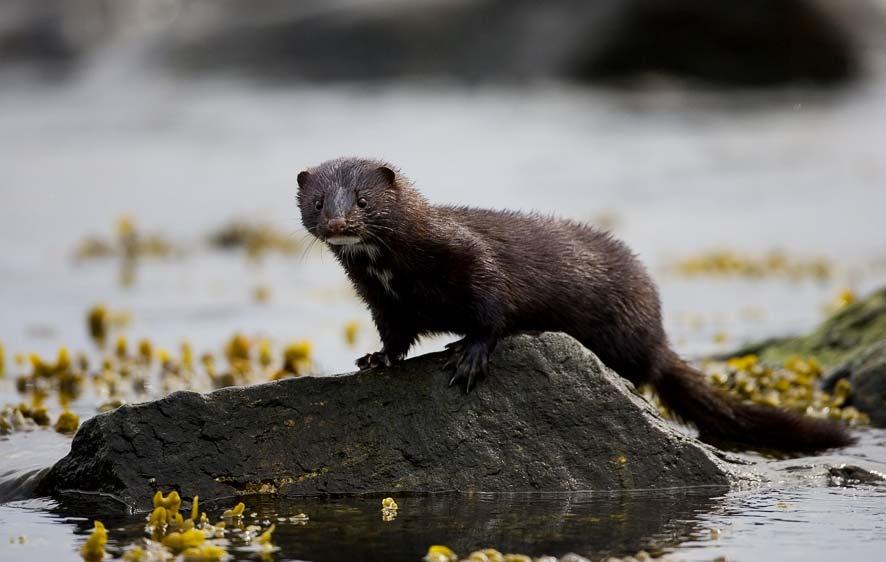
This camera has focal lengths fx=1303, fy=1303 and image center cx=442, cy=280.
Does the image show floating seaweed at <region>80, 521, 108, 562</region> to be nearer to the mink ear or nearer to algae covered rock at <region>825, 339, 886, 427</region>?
the mink ear

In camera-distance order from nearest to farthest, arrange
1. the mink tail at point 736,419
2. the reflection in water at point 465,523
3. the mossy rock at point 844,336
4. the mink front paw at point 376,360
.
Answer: the reflection in water at point 465,523 < the mink front paw at point 376,360 < the mink tail at point 736,419 < the mossy rock at point 844,336

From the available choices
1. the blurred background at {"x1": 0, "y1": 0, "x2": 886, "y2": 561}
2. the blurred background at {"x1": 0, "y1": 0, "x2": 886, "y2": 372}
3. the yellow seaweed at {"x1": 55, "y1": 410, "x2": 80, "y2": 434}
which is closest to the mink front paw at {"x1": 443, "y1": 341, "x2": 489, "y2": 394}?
the blurred background at {"x1": 0, "y1": 0, "x2": 886, "y2": 561}

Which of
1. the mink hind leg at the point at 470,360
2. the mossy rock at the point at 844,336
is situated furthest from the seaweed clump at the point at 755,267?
the mink hind leg at the point at 470,360

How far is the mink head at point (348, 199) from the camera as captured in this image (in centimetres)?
644

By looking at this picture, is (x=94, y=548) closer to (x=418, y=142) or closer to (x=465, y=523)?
(x=465, y=523)

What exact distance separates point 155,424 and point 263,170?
18902 mm

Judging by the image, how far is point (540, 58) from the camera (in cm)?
3375

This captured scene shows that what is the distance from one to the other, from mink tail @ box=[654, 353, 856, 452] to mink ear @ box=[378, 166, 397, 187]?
2217 millimetres

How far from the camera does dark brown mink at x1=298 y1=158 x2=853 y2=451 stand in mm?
6609

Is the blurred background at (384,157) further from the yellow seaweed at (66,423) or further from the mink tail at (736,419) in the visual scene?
the mink tail at (736,419)

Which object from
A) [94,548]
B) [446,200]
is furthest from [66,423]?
[446,200]

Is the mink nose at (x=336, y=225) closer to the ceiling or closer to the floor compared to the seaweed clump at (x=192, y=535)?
closer to the ceiling

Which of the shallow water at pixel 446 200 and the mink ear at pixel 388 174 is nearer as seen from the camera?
the shallow water at pixel 446 200

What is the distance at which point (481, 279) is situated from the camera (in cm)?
668
